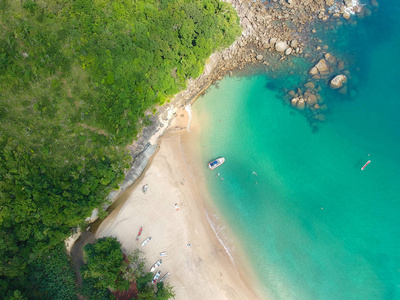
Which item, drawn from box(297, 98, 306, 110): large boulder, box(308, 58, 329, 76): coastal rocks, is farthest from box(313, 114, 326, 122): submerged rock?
box(308, 58, 329, 76): coastal rocks

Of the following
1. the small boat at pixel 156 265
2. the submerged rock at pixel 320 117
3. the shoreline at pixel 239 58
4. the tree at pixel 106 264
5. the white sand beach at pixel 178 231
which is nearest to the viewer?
the tree at pixel 106 264

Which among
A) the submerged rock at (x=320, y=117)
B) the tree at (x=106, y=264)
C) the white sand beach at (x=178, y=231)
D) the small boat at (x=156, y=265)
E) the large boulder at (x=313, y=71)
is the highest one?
the large boulder at (x=313, y=71)

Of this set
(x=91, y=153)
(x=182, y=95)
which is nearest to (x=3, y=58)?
(x=91, y=153)

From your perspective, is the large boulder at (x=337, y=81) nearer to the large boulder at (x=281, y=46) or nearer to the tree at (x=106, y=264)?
the large boulder at (x=281, y=46)

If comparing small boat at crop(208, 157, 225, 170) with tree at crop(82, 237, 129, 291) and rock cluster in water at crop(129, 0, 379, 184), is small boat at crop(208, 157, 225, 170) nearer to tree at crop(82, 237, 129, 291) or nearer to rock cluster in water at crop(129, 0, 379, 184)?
rock cluster in water at crop(129, 0, 379, 184)

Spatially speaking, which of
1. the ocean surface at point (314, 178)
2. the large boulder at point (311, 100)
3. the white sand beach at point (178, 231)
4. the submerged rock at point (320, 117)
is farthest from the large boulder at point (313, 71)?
the white sand beach at point (178, 231)

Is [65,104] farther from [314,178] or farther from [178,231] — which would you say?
[314,178]

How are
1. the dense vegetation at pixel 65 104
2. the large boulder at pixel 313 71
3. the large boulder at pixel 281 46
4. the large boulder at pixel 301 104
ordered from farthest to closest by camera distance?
1. the large boulder at pixel 281 46
2. the large boulder at pixel 313 71
3. the large boulder at pixel 301 104
4. the dense vegetation at pixel 65 104

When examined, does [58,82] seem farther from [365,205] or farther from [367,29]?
[367,29]
